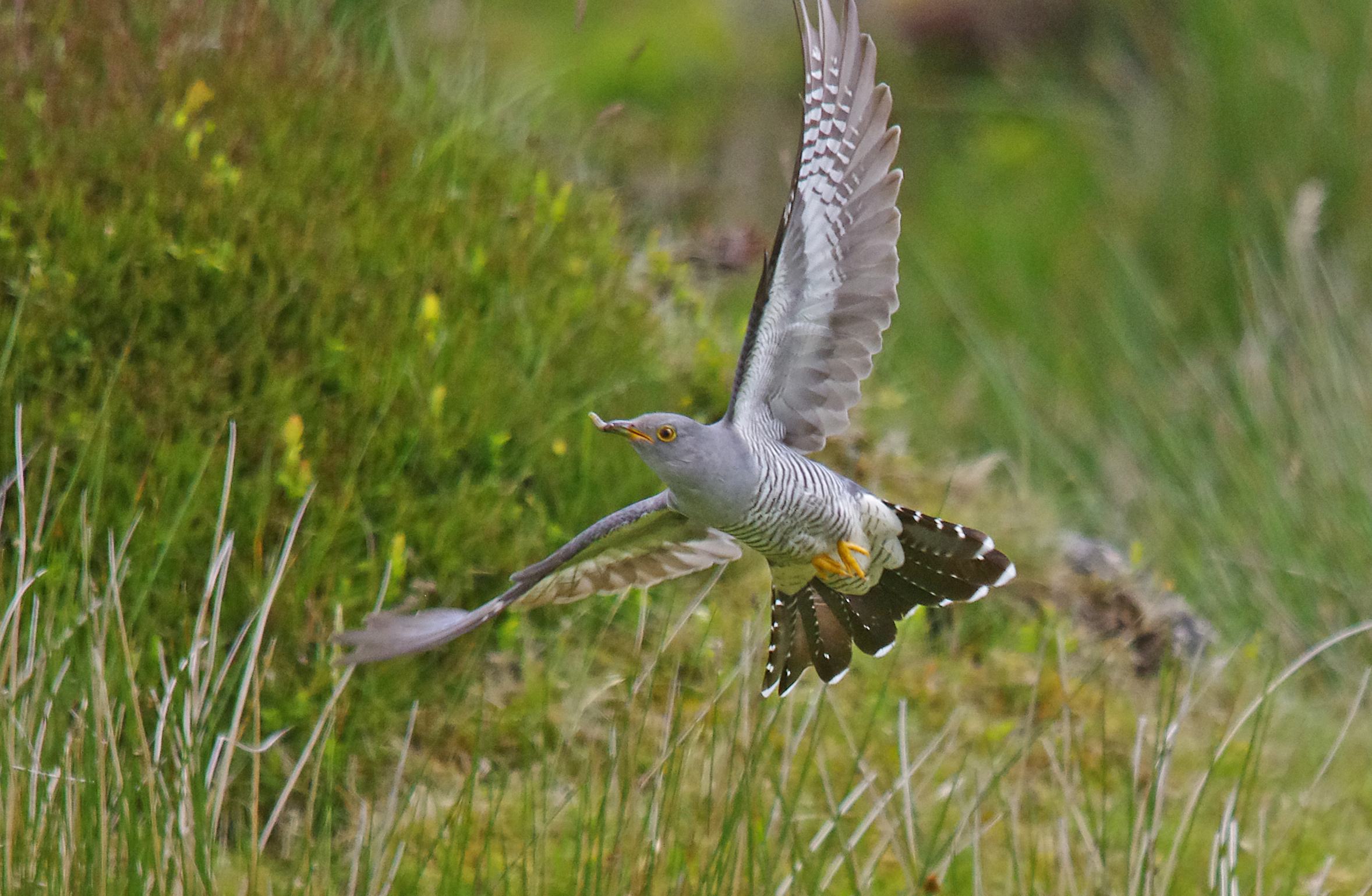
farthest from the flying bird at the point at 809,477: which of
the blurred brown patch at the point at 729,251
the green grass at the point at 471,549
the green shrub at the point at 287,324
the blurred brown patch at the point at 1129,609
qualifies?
the blurred brown patch at the point at 729,251

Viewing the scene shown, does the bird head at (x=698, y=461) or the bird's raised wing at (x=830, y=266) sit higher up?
the bird's raised wing at (x=830, y=266)

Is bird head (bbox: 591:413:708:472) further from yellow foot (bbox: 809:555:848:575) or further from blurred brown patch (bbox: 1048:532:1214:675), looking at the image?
blurred brown patch (bbox: 1048:532:1214:675)

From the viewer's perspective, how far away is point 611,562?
8.30 ft

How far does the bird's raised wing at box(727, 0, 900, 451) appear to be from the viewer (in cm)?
214

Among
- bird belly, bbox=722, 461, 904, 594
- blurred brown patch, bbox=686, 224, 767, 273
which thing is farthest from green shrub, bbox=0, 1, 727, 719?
bird belly, bbox=722, 461, 904, 594

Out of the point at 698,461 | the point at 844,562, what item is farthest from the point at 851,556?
the point at 698,461

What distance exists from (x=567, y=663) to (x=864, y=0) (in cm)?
790

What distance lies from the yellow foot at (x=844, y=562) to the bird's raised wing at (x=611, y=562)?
0.20 meters

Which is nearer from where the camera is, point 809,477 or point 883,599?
point 809,477

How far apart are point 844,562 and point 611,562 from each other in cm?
44

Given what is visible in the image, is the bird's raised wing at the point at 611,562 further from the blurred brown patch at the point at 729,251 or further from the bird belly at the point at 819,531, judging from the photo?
the blurred brown patch at the point at 729,251

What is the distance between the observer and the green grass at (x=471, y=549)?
2537 millimetres

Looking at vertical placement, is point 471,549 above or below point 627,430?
below

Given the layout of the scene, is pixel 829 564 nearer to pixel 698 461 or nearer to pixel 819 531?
pixel 819 531
